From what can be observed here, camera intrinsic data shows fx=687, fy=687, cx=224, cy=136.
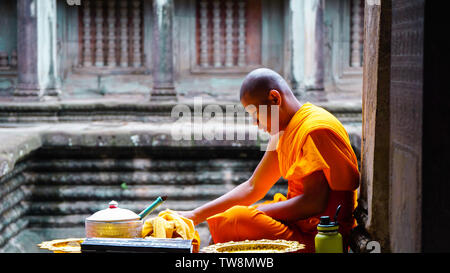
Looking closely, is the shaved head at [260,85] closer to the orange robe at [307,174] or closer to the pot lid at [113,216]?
the orange robe at [307,174]

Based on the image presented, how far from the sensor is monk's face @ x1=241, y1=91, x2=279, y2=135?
2871 millimetres

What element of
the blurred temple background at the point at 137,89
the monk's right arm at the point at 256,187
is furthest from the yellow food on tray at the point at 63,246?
the blurred temple background at the point at 137,89

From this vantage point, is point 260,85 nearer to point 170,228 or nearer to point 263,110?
point 263,110

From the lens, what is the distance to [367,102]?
2672mm

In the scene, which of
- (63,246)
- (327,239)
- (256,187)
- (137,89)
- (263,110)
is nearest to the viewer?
(327,239)

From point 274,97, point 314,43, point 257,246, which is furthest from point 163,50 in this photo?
point 257,246

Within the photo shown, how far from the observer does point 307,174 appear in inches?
107

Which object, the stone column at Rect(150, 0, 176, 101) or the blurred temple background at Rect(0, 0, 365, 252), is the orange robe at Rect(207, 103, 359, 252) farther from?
the stone column at Rect(150, 0, 176, 101)

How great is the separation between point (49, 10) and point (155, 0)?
54.3 inches

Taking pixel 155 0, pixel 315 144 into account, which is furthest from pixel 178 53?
pixel 315 144

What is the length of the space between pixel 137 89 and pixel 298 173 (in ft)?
23.8

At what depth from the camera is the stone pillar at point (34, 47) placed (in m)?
8.67

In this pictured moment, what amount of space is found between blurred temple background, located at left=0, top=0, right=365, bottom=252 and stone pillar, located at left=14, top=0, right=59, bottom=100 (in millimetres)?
13

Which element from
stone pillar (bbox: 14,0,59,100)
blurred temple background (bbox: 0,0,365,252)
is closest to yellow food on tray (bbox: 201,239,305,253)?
blurred temple background (bbox: 0,0,365,252)
